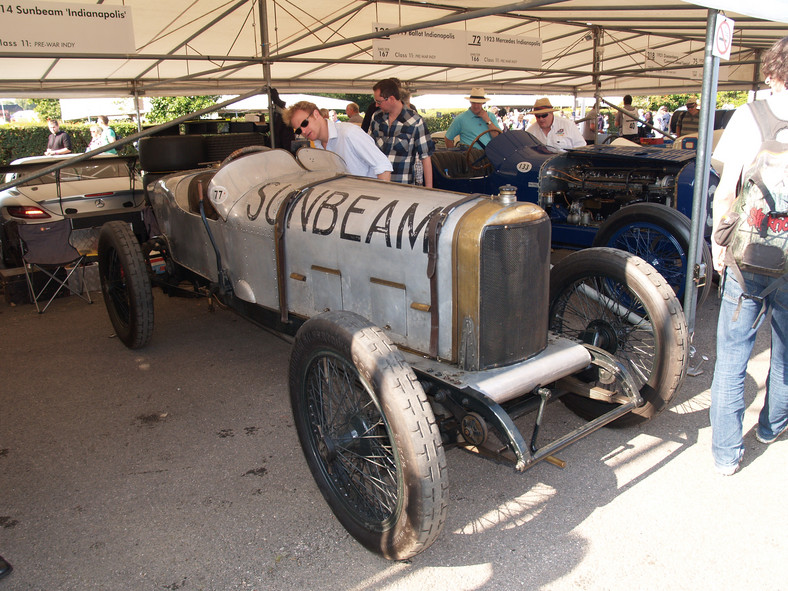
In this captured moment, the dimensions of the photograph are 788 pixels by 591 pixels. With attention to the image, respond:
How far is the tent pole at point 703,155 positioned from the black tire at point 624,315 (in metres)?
0.35

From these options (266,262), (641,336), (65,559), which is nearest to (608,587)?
(65,559)

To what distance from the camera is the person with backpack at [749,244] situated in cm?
250

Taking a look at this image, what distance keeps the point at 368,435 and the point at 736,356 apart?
1715 mm

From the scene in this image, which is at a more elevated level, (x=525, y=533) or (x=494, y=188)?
(x=494, y=188)

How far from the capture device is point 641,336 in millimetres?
4641

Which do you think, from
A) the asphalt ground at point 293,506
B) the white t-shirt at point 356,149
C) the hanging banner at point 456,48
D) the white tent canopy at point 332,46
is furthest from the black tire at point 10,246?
the hanging banner at point 456,48

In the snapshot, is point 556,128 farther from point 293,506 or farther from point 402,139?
point 293,506

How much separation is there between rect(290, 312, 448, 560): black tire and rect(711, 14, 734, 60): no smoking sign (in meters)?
2.42

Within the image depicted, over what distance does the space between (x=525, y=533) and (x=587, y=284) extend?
1.50 metres

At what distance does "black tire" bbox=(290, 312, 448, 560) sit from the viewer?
209 centimetres

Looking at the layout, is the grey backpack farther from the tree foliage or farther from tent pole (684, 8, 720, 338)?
the tree foliage

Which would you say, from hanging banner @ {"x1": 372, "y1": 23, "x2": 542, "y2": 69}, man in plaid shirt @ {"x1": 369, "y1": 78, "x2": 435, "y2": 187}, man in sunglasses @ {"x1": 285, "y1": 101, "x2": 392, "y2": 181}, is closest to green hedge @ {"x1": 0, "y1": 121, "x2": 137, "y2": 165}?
hanging banner @ {"x1": 372, "y1": 23, "x2": 542, "y2": 69}

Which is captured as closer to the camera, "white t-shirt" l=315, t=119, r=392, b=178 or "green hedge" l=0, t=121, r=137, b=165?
"white t-shirt" l=315, t=119, r=392, b=178

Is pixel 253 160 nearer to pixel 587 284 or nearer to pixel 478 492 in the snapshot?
pixel 587 284
